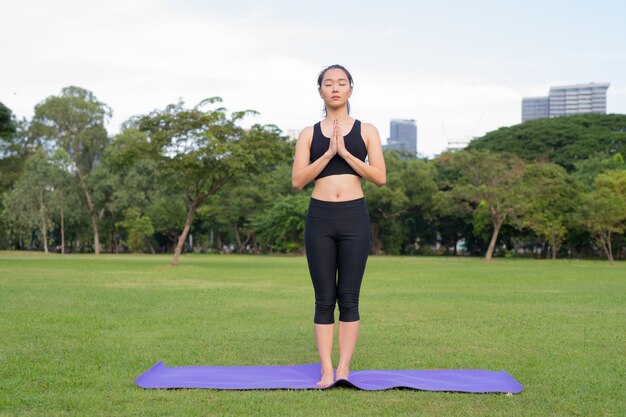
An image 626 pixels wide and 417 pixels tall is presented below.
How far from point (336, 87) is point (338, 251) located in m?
1.33

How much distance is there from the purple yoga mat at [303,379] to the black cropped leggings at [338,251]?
503 millimetres

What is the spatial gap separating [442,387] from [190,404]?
5.92ft

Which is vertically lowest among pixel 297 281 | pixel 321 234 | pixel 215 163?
pixel 297 281

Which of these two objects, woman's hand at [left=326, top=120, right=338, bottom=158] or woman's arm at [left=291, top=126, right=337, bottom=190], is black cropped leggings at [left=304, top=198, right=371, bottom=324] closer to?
woman's arm at [left=291, top=126, right=337, bottom=190]

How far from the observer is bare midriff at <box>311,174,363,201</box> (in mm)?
5852

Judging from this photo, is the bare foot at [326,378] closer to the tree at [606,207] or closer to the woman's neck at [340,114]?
the woman's neck at [340,114]

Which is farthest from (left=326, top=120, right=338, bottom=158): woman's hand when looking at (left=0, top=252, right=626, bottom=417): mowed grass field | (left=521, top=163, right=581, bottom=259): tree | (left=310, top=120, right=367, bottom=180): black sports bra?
(left=521, top=163, right=581, bottom=259): tree

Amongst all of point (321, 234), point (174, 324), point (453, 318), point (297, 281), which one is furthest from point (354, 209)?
point (297, 281)

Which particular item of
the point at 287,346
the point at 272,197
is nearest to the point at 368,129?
the point at 287,346

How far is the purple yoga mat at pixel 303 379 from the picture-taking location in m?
5.35

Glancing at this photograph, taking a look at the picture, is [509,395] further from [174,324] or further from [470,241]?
[470,241]

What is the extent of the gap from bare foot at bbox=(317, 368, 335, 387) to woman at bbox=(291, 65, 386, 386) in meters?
0.08

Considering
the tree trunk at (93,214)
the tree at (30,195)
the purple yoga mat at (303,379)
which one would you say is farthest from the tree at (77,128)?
the purple yoga mat at (303,379)

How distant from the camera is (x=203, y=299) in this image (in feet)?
47.1
